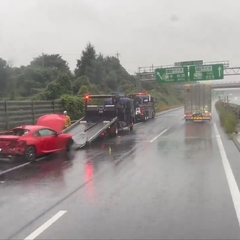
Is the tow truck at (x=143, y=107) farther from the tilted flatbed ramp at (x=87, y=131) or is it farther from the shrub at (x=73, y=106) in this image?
the tilted flatbed ramp at (x=87, y=131)

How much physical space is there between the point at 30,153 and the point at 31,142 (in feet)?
1.27

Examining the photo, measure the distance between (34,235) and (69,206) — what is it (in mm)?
1736

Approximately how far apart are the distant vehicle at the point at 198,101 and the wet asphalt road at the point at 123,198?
21.1m

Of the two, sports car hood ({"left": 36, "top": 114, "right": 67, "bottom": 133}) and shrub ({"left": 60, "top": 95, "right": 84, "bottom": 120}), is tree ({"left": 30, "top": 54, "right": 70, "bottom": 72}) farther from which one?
sports car hood ({"left": 36, "top": 114, "right": 67, "bottom": 133})

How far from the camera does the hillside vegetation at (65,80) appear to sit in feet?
130

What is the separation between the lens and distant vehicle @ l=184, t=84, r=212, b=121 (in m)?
35.1

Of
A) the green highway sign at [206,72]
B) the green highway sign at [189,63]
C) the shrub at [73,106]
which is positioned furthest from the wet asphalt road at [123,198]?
the green highway sign at [189,63]

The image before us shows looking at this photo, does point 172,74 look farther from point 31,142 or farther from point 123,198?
point 123,198

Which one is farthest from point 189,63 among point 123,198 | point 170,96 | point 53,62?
point 170,96

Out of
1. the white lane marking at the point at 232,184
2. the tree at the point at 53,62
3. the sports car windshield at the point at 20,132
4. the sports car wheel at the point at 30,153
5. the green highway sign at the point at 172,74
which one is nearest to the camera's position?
the white lane marking at the point at 232,184

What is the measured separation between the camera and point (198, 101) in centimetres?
3519

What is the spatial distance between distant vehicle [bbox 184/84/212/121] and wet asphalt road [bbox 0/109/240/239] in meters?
21.1

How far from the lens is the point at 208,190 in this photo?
888 centimetres

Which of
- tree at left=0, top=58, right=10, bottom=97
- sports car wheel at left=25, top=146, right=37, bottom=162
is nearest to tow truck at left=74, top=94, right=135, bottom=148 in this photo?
sports car wheel at left=25, top=146, right=37, bottom=162
